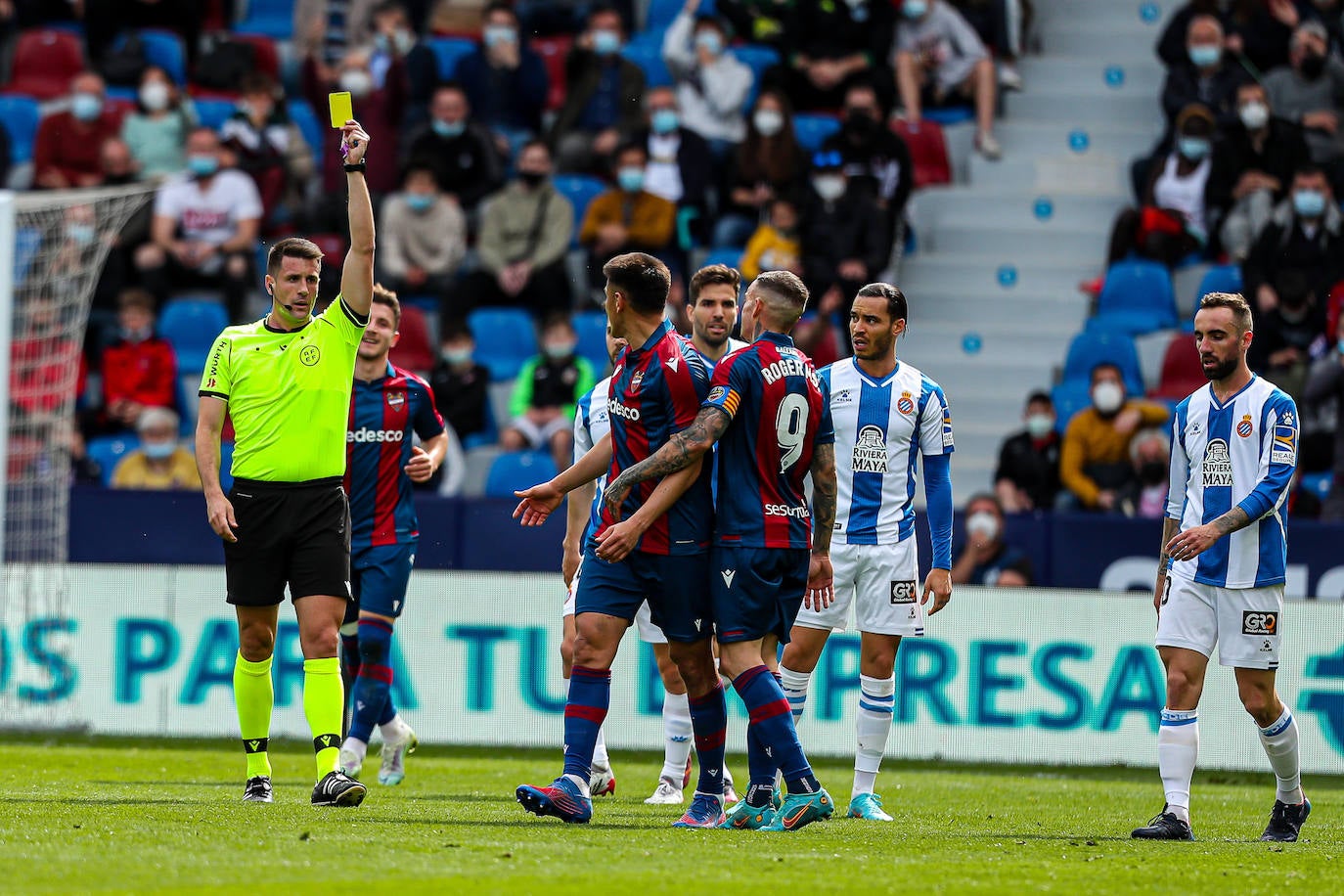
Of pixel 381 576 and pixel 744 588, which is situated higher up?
pixel 744 588

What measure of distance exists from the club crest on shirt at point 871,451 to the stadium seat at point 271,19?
14.5m

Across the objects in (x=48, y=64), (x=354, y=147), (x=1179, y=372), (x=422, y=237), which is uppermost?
(x=48, y=64)

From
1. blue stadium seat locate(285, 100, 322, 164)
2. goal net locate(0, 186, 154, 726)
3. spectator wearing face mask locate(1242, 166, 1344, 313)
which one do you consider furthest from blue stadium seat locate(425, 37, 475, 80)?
spectator wearing face mask locate(1242, 166, 1344, 313)

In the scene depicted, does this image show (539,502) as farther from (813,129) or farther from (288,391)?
(813,129)

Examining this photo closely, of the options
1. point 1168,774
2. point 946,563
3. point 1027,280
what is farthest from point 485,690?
point 1027,280

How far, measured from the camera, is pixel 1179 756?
27.3 ft

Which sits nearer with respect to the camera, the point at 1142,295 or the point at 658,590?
the point at 658,590

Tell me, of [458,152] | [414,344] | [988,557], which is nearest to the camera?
[988,557]

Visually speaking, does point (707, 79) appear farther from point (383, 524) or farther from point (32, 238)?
point (383, 524)

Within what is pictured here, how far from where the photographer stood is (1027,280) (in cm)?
1902

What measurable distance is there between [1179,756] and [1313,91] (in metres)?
11.6

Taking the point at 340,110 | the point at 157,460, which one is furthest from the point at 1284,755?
the point at 157,460

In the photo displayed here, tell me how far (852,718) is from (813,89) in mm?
8328

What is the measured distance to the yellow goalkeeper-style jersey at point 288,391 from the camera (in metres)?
8.47
